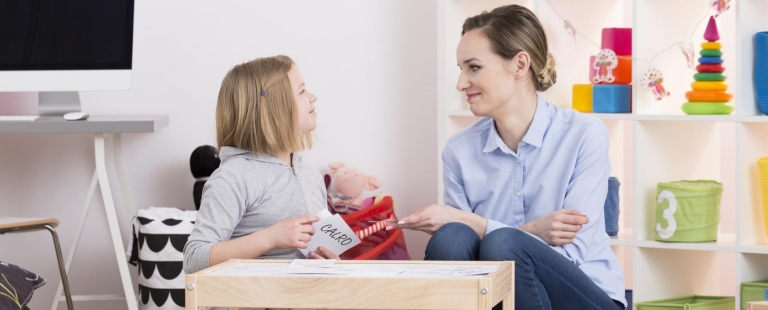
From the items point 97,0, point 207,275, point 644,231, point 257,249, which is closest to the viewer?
point 207,275

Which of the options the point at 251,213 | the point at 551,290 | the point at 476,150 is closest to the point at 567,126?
the point at 476,150

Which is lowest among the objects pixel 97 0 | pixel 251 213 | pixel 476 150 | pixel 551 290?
pixel 551 290

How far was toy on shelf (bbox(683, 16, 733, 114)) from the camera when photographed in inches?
88.9

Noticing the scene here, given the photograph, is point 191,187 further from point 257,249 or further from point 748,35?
point 748,35

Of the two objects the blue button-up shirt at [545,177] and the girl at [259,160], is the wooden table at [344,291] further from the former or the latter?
the blue button-up shirt at [545,177]

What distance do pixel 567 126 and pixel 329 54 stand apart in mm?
1241

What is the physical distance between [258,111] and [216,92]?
121cm

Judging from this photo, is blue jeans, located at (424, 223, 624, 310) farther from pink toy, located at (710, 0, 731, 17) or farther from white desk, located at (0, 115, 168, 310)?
white desk, located at (0, 115, 168, 310)

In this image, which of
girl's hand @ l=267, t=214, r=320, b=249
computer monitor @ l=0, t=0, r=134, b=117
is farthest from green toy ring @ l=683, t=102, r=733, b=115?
computer monitor @ l=0, t=0, r=134, b=117

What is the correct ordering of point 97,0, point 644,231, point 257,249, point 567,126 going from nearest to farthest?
point 257,249 < point 567,126 < point 644,231 < point 97,0

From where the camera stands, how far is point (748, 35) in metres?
2.20

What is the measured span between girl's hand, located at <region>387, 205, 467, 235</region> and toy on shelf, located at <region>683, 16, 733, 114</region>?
0.88m

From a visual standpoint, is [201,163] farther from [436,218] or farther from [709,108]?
[709,108]

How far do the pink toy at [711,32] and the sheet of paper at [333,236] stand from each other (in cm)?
115
